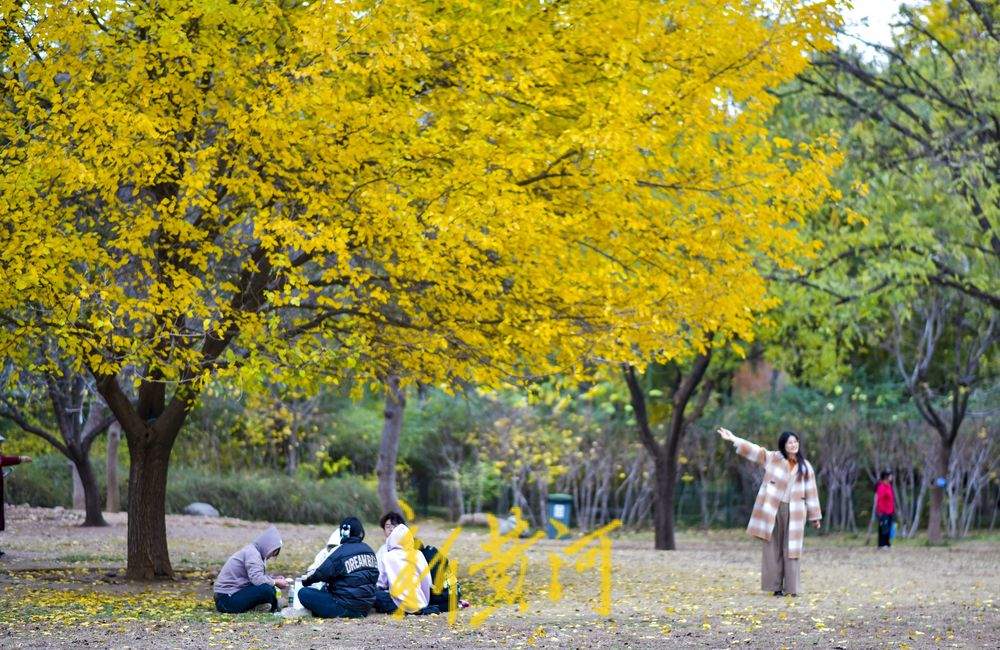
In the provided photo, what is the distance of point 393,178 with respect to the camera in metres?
11.8

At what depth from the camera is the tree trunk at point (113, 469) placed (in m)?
23.6

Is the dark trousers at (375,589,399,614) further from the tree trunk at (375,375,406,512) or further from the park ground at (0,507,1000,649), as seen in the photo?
the tree trunk at (375,375,406,512)

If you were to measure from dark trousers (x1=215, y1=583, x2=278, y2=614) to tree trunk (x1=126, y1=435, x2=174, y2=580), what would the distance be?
8.94 ft

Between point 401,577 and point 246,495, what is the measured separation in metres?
15.6

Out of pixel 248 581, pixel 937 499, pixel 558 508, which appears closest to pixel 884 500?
pixel 937 499

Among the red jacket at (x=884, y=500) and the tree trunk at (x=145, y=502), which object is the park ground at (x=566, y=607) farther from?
the red jacket at (x=884, y=500)

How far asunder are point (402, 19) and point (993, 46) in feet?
25.6

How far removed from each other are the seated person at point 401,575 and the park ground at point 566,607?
18cm

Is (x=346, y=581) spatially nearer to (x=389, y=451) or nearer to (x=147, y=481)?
(x=147, y=481)

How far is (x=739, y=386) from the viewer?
120 ft

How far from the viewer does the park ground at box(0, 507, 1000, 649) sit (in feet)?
32.3

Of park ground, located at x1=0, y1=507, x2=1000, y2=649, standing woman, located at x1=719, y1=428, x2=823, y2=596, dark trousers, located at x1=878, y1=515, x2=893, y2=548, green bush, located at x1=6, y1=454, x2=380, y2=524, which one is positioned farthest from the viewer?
green bush, located at x1=6, y1=454, x2=380, y2=524

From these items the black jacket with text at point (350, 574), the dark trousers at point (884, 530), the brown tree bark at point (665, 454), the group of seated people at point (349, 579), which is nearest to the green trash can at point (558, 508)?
the brown tree bark at point (665, 454)

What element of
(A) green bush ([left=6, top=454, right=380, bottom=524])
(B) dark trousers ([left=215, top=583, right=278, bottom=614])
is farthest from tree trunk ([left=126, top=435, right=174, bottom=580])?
(A) green bush ([left=6, top=454, right=380, bottom=524])
